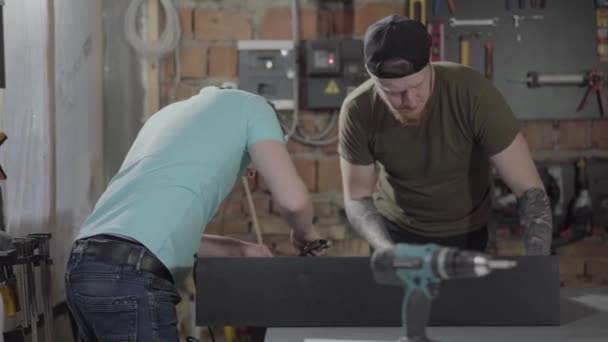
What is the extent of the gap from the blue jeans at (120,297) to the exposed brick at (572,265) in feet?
5.73

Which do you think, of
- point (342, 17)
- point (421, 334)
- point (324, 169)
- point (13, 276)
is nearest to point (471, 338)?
point (421, 334)

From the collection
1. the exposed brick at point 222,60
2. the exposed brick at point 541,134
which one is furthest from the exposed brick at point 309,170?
the exposed brick at point 541,134

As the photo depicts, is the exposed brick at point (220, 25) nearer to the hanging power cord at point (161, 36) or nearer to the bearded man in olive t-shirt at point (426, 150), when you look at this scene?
the hanging power cord at point (161, 36)

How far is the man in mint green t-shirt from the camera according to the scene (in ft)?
4.75

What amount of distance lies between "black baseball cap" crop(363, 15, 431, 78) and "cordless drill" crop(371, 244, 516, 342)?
81 cm

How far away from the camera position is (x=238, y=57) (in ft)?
8.73

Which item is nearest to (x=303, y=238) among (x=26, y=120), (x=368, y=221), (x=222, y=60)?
(x=368, y=221)

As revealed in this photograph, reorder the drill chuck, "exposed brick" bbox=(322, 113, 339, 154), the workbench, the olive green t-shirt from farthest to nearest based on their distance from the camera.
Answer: "exposed brick" bbox=(322, 113, 339, 154), the olive green t-shirt, the workbench, the drill chuck

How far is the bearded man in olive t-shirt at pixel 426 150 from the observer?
176cm

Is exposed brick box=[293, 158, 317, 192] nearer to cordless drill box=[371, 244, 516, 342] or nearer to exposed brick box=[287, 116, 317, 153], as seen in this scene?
exposed brick box=[287, 116, 317, 153]

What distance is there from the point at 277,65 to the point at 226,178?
45.2 inches

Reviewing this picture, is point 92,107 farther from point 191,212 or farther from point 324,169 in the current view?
point 191,212

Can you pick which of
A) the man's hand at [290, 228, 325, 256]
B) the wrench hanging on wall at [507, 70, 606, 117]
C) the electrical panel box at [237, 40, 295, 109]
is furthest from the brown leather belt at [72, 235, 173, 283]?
the wrench hanging on wall at [507, 70, 606, 117]

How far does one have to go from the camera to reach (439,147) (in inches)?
77.9
